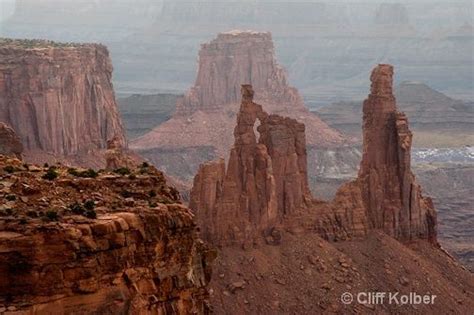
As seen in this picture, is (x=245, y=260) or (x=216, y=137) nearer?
(x=245, y=260)

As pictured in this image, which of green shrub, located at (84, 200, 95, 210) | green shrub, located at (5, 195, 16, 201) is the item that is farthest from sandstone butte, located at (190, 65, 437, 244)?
green shrub, located at (5, 195, 16, 201)

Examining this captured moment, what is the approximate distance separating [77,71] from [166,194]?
89.6m

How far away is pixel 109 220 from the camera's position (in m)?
25.7

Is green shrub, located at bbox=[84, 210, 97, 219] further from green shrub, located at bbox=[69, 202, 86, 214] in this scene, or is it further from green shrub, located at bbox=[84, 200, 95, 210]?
green shrub, located at bbox=[84, 200, 95, 210]

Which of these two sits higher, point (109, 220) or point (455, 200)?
point (109, 220)

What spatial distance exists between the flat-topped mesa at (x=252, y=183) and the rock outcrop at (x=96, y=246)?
141 ft

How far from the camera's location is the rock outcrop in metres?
24.5

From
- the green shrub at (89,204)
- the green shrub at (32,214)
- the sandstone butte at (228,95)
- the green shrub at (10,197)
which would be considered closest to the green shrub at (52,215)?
the green shrub at (32,214)

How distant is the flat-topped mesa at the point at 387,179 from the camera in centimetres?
8088

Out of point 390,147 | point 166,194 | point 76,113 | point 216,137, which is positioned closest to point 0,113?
point 76,113

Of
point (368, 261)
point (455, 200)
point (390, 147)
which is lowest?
point (455, 200)

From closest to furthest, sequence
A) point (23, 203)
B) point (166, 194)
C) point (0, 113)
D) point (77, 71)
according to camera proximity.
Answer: point (23, 203) → point (166, 194) → point (0, 113) → point (77, 71)

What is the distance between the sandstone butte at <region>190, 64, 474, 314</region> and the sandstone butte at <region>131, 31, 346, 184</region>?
9437 centimetres

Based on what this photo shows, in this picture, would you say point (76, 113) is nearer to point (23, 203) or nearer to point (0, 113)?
point (0, 113)
